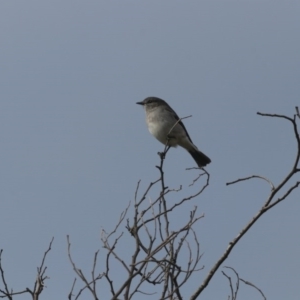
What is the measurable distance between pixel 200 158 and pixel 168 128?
99 centimetres

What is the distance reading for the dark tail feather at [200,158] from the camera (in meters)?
11.0

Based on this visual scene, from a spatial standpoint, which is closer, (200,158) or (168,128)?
(168,128)

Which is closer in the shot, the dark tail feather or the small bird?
the small bird

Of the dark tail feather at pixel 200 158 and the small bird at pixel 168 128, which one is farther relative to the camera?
the dark tail feather at pixel 200 158

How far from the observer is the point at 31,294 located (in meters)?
Answer: 3.86

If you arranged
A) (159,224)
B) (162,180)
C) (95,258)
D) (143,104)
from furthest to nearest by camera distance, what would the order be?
(143,104)
(162,180)
(159,224)
(95,258)

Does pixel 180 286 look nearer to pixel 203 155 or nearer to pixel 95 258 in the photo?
pixel 95 258

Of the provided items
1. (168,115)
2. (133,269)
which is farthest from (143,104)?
(133,269)

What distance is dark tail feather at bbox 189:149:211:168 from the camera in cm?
1102

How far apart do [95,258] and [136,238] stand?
2.00ft

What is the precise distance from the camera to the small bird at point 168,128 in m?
10.4

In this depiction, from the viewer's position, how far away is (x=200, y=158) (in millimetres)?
11070

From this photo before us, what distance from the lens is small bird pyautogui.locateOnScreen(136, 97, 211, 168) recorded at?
1038cm

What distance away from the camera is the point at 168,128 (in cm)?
1041
